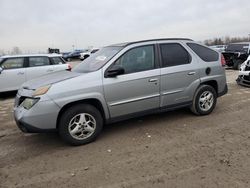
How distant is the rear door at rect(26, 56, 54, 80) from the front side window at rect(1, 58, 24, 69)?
0.31 metres

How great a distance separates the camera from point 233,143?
4328 mm

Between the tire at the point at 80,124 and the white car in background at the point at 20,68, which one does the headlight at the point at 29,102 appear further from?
the white car in background at the point at 20,68

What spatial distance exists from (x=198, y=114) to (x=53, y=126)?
10.3ft

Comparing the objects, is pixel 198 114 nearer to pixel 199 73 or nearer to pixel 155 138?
pixel 199 73

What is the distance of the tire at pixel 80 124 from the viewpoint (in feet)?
14.5

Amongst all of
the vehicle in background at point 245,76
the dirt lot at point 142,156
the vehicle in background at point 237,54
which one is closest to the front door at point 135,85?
the dirt lot at point 142,156

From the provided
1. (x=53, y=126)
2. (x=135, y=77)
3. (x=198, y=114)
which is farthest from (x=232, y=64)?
(x=53, y=126)

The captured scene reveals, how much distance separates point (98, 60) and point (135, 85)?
90 centimetres

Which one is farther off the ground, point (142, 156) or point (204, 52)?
point (204, 52)

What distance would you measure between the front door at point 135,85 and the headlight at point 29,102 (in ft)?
3.84

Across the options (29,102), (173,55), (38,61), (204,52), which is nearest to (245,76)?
(204,52)

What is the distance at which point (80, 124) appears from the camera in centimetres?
454

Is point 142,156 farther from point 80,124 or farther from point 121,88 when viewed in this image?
point 121,88

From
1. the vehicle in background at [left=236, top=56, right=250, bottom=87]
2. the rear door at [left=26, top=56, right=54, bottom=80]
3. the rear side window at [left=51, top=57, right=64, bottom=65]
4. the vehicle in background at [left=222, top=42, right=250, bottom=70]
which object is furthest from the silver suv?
the vehicle in background at [left=222, top=42, right=250, bottom=70]
